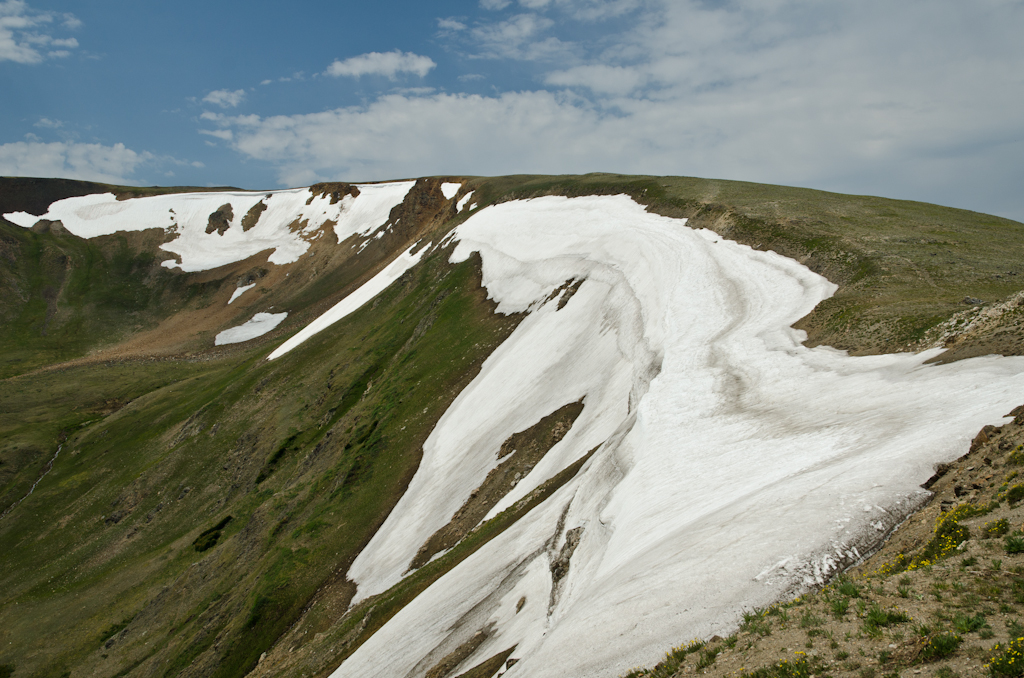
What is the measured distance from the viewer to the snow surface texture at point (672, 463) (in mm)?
11703

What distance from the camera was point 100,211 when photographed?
143250 mm

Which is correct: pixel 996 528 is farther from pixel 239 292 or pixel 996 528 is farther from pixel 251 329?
pixel 239 292

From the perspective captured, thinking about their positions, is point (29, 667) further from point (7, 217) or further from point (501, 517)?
point (7, 217)

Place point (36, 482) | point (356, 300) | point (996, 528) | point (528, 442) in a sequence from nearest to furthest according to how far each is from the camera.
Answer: point (996, 528)
point (528, 442)
point (36, 482)
point (356, 300)

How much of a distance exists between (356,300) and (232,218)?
249 feet

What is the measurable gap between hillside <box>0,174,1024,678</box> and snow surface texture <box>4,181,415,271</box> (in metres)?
38.1

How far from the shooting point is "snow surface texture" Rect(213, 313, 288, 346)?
10094cm

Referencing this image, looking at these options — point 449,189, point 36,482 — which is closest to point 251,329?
point 36,482

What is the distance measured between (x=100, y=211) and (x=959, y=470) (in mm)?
176118

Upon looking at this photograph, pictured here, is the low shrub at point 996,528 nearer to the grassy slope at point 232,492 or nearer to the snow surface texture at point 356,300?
the grassy slope at point 232,492

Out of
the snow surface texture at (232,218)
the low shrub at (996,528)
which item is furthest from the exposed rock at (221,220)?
the low shrub at (996,528)

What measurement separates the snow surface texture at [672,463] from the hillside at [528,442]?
109 millimetres

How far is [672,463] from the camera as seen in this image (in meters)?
18.3

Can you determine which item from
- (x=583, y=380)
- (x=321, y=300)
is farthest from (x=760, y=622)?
(x=321, y=300)
